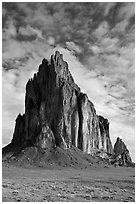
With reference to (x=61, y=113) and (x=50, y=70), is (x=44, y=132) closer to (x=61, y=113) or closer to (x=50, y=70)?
(x=61, y=113)

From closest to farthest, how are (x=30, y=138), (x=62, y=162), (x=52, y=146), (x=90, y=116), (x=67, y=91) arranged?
(x=62, y=162), (x=52, y=146), (x=30, y=138), (x=67, y=91), (x=90, y=116)

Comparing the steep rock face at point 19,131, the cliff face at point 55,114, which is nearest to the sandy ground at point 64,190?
the cliff face at point 55,114

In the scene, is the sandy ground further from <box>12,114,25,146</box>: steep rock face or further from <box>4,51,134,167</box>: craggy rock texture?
<box>12,114,25,146</box>: steep rock face

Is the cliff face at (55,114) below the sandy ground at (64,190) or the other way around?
the other way around

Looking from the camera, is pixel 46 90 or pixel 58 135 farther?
pixel 46 90

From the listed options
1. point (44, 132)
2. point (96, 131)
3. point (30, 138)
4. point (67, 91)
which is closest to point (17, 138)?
point (30, 138)

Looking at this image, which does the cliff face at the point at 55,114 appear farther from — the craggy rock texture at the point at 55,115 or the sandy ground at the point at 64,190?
the sandy ground at the point at 64,190

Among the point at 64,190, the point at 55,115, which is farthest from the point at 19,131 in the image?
the point at 64,190

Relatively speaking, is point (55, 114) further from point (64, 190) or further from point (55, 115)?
point (64, 190)
